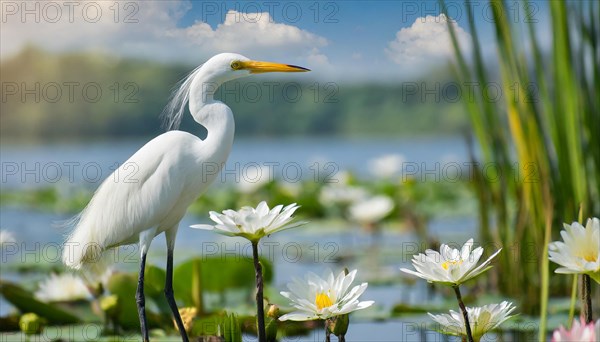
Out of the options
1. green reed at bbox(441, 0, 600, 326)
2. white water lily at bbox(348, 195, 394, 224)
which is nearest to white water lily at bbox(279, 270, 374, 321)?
green reed at bbox(441, 0, 600, 326)

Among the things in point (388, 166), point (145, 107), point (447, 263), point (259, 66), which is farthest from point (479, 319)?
point (145, 107)

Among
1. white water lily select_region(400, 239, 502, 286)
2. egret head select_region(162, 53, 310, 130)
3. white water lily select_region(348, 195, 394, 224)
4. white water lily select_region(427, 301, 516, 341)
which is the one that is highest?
egret head select_region(162, 53, 310, 130)

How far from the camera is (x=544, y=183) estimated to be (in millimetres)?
2416

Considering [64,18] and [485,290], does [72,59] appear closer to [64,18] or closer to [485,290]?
[64,18]

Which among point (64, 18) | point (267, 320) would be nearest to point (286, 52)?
point (267, 320)

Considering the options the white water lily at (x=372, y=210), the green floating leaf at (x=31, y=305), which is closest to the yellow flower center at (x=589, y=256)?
the green floating leaf at (x=31, y=305)

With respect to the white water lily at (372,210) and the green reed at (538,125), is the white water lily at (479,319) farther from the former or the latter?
the white water lily at (372,210)

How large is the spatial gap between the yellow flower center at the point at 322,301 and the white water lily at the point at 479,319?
0.18 meters

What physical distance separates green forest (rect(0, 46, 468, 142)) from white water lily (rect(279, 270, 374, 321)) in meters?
14.6

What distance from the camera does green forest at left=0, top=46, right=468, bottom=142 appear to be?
17578 mm

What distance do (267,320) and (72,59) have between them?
20.2 metres

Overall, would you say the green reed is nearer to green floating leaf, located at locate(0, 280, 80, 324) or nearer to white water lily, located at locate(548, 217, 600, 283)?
white water lily, located at locate(548, 217, 600, 283)

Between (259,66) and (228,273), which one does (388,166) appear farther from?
(259,66)

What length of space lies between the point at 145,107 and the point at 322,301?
16853 millimetres
